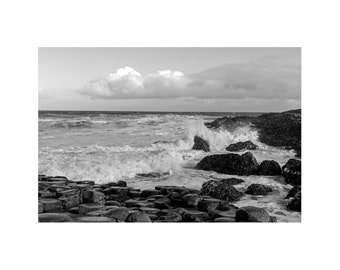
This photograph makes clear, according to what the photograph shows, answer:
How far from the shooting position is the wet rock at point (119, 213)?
263 inches

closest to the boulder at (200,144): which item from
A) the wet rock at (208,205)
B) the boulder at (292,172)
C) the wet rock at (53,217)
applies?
the wet rock at (208,205)

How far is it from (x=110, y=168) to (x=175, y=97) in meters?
1.50

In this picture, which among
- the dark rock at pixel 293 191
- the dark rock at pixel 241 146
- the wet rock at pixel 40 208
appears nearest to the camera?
the wet rock at pixel 40 208

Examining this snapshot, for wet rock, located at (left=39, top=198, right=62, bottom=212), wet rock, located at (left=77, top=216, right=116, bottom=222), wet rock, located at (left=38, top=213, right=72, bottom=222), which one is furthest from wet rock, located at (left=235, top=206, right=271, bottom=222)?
wet rock, located at (left=39, top=198, right=62, bottom=212)

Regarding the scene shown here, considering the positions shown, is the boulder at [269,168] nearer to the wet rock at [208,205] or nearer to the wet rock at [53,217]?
the wet rock at [208,205]

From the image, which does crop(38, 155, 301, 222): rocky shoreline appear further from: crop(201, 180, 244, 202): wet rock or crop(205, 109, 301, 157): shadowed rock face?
crop(205, 109, 301, 157): shadowed rock face

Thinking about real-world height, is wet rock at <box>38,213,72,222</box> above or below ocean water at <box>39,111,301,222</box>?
below

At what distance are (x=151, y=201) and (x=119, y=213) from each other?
0.57 m

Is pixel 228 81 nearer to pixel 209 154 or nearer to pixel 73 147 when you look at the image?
pixel 209 154

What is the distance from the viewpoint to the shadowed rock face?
23.6ft

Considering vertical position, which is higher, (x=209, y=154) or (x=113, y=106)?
(x=113, y=106)

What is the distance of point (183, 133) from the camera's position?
24.5ft

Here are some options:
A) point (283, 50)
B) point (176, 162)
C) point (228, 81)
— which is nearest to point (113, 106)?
point (176, 162)

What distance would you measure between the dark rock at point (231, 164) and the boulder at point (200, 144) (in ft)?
0.59
